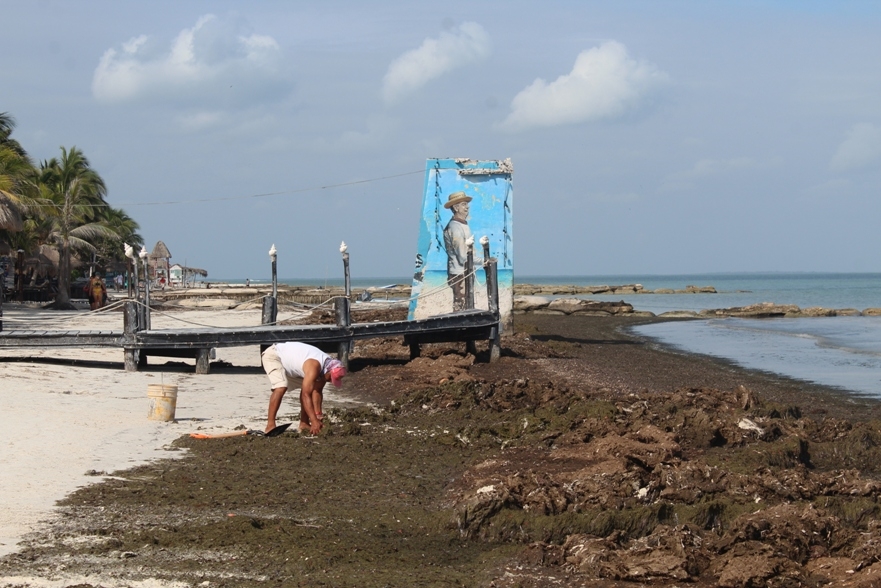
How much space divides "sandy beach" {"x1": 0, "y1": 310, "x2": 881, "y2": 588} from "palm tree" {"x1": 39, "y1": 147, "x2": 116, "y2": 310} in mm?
23226

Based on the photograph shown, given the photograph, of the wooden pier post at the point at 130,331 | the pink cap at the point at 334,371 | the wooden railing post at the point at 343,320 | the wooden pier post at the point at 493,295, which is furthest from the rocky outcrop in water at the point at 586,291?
the pink cap at the point at 334,371

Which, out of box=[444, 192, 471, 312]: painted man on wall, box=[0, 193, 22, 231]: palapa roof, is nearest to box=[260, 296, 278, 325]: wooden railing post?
box=[444, 192, 471, 312]: painted man on wall

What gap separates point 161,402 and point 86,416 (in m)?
0.84

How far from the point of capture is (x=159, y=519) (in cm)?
676

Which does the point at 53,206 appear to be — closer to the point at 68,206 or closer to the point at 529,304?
the point at 68,206

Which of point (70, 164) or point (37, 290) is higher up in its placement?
point (70, 164)

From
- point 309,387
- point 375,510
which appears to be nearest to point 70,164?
point 309,387

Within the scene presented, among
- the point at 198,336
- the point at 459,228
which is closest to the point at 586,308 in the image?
the point at 459,228

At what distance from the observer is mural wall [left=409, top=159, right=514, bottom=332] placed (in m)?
22.0

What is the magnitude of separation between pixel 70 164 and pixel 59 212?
708 cm

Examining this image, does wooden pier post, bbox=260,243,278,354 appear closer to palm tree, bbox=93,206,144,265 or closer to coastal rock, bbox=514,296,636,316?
coastal rock, bbox=514,296,636,316

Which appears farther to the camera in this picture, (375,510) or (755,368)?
(755,368)

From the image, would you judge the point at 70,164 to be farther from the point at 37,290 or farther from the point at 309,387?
the point at 309,387

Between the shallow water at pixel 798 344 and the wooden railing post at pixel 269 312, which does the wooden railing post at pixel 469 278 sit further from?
the shallow water at pixel 798 344
